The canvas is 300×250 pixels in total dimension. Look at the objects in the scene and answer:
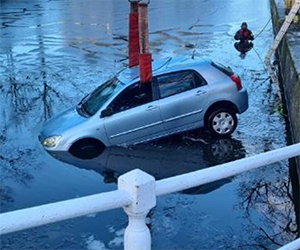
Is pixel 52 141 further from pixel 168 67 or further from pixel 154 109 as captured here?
pixel 168 67

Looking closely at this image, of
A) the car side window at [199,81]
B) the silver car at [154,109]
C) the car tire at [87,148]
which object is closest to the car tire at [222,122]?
the silver car at [154,109]

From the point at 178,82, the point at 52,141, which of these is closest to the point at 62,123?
the point at 52,141

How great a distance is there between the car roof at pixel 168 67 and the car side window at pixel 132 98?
19cm

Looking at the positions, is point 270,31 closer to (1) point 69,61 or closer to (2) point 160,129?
(1) point 69,61

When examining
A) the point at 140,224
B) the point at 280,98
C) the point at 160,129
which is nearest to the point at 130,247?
the point at 140,224

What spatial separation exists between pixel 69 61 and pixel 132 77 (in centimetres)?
1057

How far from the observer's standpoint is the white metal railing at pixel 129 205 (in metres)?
1.87

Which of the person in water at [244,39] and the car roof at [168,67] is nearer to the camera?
the car roof at [168,67]

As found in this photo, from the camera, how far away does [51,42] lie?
25422 millimetres

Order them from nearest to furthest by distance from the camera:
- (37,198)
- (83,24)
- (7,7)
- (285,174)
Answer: (37,198), (285,174), (83,24), (7,7)

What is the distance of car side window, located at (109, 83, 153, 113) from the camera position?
1036 cm

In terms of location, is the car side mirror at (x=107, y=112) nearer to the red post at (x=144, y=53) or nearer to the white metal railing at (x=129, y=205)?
the red post at (x=144, y=53)

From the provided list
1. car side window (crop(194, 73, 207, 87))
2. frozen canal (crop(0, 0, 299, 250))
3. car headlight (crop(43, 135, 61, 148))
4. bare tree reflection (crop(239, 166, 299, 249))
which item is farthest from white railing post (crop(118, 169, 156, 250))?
car side window (crop(194, 73, 207, 87))

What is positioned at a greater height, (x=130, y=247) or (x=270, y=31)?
(x=270, y=31)
